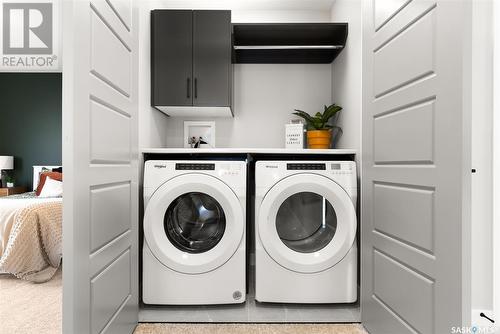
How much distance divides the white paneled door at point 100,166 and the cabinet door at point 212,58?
0.55m

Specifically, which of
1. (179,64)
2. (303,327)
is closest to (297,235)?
(303,327)

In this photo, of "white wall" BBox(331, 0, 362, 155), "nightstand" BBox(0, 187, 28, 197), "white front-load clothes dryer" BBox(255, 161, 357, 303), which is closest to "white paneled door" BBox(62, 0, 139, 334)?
"white front-load clothes dryer" BBox(255, 161, 357, 303)

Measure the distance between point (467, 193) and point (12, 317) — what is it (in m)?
2.38

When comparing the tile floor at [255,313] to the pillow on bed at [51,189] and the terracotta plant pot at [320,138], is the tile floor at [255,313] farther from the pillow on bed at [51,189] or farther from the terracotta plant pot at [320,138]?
the pillow on bed at [51,189]

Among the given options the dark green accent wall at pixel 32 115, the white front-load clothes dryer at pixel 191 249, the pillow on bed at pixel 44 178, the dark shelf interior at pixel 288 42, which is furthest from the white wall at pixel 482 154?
the dark green accent wall at pixel 32 115

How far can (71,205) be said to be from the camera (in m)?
1.02

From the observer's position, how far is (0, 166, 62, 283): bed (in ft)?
7.48

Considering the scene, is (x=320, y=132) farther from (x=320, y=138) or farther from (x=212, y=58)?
(x=212, y=58)

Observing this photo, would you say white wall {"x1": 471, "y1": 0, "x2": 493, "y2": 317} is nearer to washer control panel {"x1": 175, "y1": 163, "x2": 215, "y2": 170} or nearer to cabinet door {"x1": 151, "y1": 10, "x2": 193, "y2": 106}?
washer control panel {"x1": 175, "y1": 163, "x2": 215, "y2": 170}

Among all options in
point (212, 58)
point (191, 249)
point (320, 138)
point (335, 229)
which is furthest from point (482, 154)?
point (212, 58)

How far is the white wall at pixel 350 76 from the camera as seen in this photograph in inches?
75.3

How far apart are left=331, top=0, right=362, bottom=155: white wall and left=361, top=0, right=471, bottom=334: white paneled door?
27cm
